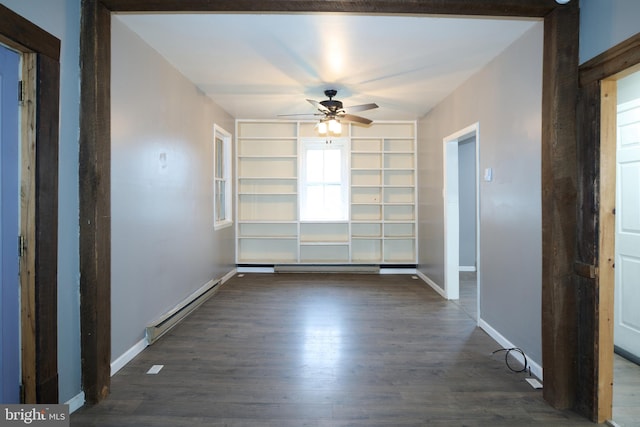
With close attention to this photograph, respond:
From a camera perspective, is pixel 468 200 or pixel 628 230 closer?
pixel 628 230

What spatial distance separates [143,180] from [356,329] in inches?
96.3

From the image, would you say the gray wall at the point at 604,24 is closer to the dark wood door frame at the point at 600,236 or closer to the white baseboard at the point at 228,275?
the dark wood door frame at the point at 600,236

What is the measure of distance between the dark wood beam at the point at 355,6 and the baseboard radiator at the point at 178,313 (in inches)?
100

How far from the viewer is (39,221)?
1879mm

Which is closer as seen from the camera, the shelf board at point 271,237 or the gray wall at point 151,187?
the gray wall at point 151,187

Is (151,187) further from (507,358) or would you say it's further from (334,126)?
(507,358)

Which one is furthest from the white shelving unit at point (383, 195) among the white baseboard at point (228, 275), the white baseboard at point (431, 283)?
the white baseboard at point (228, 275)

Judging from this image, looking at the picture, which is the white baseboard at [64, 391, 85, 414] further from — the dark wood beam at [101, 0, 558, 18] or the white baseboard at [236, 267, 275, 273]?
the white baseboard at [236, 267, 275, 273]

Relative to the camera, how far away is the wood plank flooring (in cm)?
212

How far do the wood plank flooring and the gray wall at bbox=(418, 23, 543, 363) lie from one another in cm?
43

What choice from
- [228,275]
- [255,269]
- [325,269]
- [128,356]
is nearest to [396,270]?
[325,269]

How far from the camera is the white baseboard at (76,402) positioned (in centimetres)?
212

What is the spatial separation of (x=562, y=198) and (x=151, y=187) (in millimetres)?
3211

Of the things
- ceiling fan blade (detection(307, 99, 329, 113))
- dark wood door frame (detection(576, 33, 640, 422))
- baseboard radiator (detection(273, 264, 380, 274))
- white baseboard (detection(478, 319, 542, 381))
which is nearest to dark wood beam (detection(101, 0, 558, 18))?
dark wood door frame (detection(576, 33, 640, 422))
